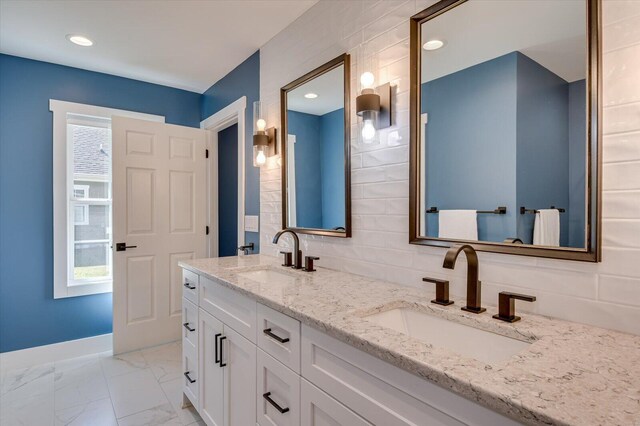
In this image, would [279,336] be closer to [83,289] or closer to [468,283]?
[468,283]

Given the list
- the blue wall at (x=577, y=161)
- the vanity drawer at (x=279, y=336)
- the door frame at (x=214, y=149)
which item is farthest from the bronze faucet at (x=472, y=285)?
the door frame at (x=214, y=149)

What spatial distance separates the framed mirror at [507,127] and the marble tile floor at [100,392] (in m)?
1.92

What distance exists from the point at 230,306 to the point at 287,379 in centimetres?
53

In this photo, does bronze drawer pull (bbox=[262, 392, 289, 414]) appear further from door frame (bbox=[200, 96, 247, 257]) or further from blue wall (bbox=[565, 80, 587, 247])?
door frame (bbox=[200, 96, 247, 257])

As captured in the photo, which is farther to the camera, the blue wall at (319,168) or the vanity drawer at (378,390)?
the blue wall at (319,168)

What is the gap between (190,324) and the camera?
6.82 ft

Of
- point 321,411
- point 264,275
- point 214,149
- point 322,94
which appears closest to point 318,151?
point 322,94

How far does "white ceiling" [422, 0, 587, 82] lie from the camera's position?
3.42 feet

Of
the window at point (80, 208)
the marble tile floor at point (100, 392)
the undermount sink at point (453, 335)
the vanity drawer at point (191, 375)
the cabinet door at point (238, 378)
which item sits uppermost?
the window at point (80, 208)

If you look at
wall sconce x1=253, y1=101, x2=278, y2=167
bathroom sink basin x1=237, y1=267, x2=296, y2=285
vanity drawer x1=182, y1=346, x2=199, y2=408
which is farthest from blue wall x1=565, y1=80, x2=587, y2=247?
vanity drawer x1=182, y1=346, x2=199, y2=408

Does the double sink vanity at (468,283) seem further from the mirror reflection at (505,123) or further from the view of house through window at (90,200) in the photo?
the view of house through window at (90,200)

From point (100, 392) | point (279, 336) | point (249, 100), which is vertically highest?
point (249, 100)

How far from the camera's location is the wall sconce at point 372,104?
62.5 inches

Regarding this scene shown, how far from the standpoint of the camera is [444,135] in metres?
1.40
